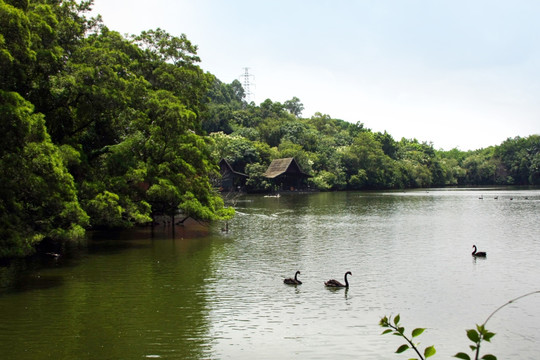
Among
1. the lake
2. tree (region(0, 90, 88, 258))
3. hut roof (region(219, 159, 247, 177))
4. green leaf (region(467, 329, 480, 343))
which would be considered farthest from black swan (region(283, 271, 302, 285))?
hut roof (region(219, 159, 247, 177))

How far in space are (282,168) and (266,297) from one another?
175 feet

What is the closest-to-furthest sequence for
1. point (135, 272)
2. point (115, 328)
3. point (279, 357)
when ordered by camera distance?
1. point (279, 357)
2. point (115, 328)
3. point (135, 272)

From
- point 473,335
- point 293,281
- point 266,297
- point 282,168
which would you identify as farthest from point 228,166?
point 473,335

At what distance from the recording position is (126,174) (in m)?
21.6

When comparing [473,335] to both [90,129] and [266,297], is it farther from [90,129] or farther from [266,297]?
[90,129]

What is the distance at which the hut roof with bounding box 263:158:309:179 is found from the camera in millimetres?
65912

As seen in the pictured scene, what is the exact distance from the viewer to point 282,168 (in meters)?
66.4

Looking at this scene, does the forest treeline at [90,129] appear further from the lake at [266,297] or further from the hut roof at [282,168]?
the hut roof at [282,168]

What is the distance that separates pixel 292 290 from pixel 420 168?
269ft

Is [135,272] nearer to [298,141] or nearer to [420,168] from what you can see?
[298,141]

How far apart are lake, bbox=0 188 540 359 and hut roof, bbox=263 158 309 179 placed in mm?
40929

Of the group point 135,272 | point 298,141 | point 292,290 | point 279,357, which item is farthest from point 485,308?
point 298,141

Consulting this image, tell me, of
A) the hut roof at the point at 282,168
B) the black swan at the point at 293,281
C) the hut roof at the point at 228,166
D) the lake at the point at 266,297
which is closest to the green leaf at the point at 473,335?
the lake at the point at 266,297

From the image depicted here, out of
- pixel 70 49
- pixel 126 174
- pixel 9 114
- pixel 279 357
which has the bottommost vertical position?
pixel 279 357
